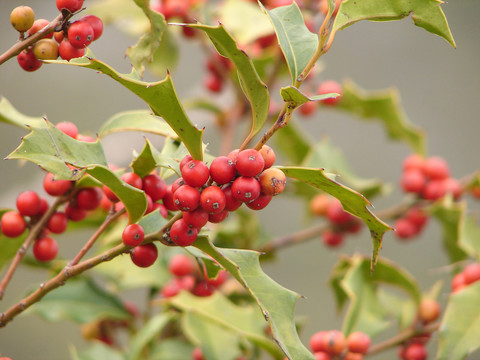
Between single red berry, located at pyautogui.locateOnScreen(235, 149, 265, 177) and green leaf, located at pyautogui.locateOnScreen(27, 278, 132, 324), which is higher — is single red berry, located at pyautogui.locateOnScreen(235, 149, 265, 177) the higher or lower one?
the higher one

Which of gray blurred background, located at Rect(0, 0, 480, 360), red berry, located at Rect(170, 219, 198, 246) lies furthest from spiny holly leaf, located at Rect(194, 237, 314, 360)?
gray blurred background, located at Rect(0, 0, 480, 360)

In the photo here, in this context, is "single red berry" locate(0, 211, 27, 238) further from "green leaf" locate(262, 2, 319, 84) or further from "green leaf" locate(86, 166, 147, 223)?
"green leaf" locate(262, 2, 319, 84)

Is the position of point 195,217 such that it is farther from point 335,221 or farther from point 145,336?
point 335,221

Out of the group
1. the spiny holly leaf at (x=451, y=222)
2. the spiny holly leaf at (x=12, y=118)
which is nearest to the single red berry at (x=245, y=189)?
the spiny holly leaf at (x=12, y=118)

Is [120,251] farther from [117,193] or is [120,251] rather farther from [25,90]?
[25,90]

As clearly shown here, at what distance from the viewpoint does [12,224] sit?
2.33 feet

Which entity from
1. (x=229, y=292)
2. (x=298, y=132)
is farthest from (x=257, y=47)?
(x=229, y=292)

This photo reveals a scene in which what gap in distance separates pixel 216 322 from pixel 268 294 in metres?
0.39

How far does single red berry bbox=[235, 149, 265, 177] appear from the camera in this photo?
0.54m

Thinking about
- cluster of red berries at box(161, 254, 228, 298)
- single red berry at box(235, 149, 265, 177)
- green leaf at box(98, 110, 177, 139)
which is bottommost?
cluster of red berries at box(161, 254, 228, 298)

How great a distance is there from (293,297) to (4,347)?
164 cm

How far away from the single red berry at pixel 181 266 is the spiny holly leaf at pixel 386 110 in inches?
22.2

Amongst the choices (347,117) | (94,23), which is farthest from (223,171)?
(347,117)

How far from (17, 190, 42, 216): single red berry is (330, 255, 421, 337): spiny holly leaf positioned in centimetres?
52
